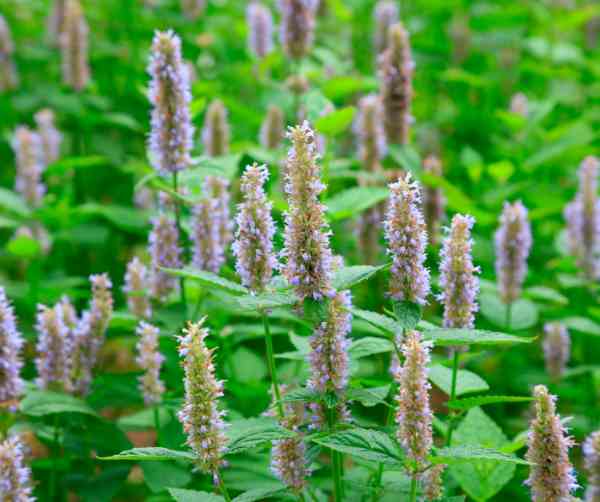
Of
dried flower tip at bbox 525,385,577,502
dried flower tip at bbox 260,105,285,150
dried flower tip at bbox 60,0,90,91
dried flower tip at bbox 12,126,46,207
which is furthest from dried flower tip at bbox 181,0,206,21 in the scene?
dried flower tip at bbox 525,385,577,502

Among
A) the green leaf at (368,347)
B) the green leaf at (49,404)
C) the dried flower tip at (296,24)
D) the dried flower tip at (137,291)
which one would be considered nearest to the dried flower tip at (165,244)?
the dried flower tip at (137,291)

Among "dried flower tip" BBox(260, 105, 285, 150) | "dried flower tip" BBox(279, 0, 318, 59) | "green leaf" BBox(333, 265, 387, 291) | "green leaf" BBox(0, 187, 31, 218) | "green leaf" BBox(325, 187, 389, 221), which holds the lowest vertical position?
"green leaf" BBox(333, 265, 387, 291)

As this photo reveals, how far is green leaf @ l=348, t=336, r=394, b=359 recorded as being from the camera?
2.80m

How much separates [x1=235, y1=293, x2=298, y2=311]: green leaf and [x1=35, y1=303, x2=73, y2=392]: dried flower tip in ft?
3.99

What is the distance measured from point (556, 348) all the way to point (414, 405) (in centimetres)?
225

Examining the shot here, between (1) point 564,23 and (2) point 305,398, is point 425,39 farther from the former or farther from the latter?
(2) point 305,398

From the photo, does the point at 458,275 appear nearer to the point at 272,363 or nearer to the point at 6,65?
the point at 272,363

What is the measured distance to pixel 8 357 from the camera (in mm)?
3227

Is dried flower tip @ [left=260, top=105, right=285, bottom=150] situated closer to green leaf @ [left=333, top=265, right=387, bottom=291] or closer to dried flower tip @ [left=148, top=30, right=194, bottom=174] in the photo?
dried flower tip @ [left=148, top=30, right=194, bottom=174]

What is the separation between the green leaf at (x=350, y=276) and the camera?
249cm

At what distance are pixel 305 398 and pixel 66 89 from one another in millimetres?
4736

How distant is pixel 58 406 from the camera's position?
11.1 feet

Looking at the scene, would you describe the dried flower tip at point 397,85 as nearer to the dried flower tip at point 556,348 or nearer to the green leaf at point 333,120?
the green leaf at point 333,120

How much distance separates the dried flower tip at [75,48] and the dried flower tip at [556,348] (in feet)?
10.5
